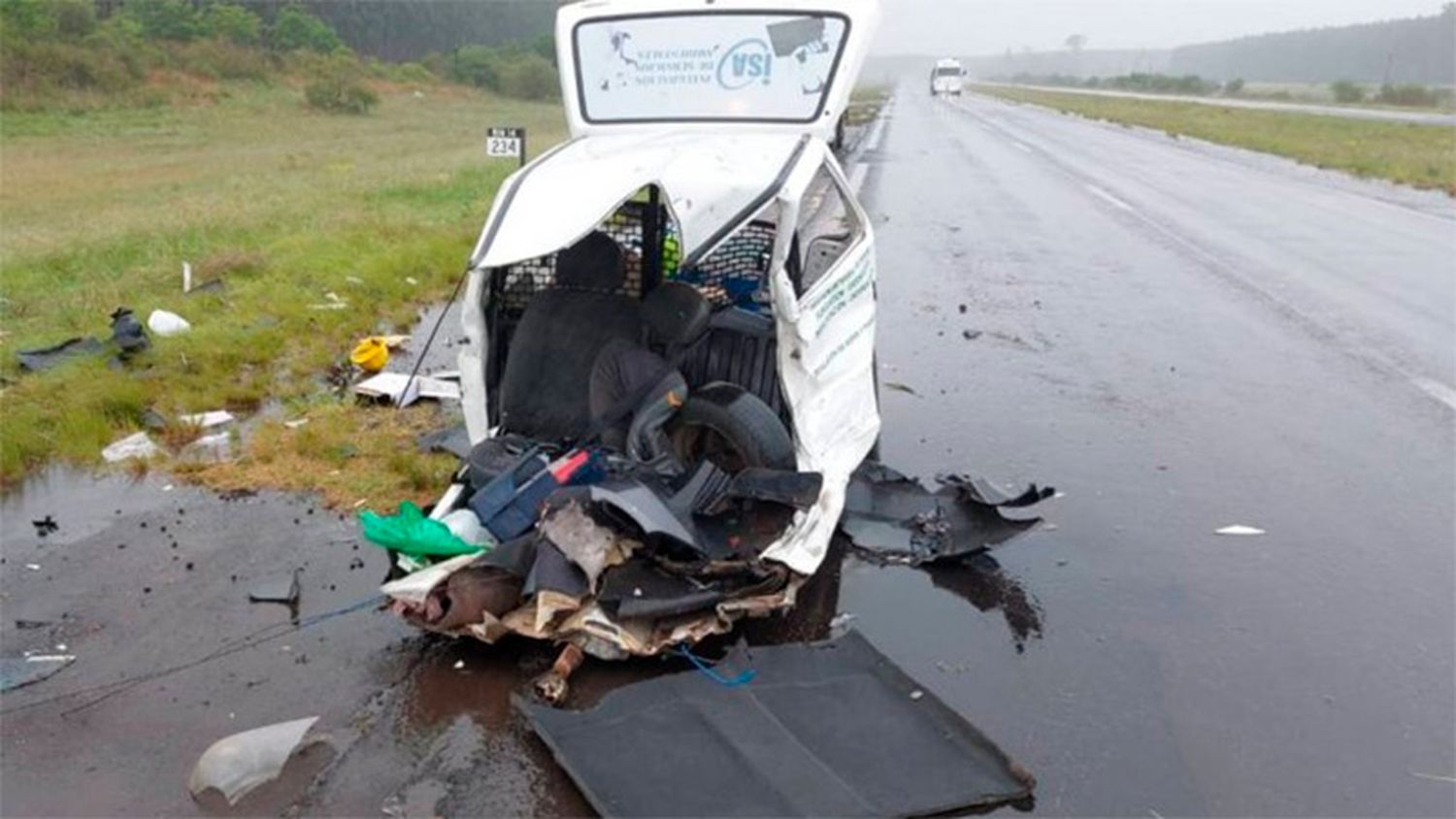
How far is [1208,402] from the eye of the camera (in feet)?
25.0

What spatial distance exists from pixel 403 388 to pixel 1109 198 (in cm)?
1385

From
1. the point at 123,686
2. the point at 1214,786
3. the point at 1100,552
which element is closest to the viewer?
the point at 1214,786

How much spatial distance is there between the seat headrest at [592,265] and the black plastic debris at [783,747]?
2.30 metres

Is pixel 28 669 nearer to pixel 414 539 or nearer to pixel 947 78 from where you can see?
pixel 414 539

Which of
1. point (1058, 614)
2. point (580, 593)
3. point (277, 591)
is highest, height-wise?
point (580, 593)

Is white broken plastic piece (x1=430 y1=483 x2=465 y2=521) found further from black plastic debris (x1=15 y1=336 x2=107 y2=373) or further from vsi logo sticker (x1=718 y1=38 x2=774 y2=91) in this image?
black plastic debris (x1=15 y1=336 x2=107 y2=373)

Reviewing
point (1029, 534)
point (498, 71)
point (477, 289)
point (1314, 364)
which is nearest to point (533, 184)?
point (477, 289)

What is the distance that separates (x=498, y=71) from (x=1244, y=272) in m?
62.9

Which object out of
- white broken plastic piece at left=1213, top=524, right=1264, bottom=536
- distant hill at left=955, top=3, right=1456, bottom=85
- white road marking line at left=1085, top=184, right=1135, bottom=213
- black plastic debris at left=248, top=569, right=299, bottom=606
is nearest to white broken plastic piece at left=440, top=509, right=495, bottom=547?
black plastic debris at left=248, top=569, right=299, bottom=606

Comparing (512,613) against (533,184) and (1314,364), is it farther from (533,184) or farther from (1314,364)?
(1314,364)

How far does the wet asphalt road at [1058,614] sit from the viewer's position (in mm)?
3701

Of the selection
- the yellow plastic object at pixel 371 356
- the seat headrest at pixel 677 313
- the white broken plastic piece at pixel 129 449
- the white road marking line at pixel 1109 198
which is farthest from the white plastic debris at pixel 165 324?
the white road marking line at pixel 1109 198

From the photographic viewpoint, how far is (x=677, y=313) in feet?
17.5

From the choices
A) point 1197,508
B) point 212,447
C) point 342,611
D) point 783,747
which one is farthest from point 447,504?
point 1197,508
